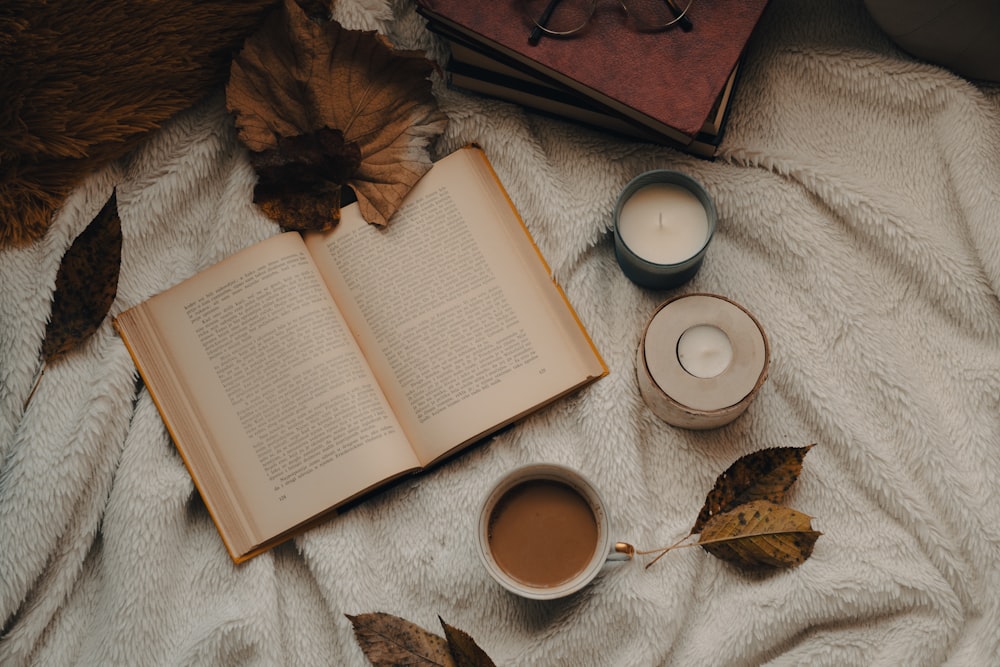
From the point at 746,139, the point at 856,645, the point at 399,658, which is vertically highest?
the point at 746,139

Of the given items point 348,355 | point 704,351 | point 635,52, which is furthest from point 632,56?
point 348,355

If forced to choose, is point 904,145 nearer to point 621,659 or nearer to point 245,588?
point 621,659

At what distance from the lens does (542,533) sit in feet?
2.60

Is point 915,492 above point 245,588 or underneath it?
above

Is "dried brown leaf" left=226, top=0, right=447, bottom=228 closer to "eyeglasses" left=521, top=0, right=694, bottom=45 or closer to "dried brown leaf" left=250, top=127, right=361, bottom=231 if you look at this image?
"dried brown leaf" left=250, top=127, right=361, bottom=231

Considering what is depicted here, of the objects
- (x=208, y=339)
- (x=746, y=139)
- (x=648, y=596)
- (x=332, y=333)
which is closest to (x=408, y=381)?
(x=332, y=333)

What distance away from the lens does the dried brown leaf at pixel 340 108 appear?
0.86m

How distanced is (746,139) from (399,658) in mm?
633

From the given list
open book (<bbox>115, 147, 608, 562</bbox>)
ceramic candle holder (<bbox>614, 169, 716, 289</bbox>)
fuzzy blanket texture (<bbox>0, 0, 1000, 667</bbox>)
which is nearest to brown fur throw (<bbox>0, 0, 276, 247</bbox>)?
fuzzy blanket texture (<bbox>0, 0, 1000, 667</bbox>)

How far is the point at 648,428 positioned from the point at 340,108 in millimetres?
458

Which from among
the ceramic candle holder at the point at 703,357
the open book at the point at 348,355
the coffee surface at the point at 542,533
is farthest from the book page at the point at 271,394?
the ceramic candle holder at the point at 703,357

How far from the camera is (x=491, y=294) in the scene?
87 cm

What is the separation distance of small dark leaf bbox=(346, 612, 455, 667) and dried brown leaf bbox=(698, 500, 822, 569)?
275mm

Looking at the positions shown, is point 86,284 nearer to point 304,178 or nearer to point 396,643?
point 304,178
